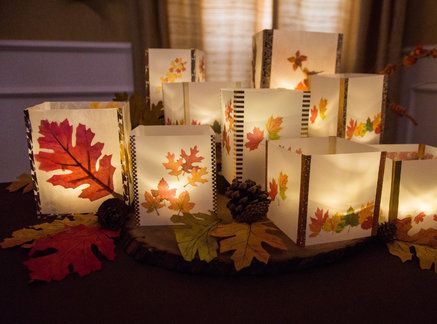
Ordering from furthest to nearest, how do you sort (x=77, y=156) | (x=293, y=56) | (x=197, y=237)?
(x=293, y=56), (x=77, y=156), (x=197, y=237)

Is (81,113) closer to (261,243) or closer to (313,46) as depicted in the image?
(261,243)

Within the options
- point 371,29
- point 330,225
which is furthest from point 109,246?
point 371,29

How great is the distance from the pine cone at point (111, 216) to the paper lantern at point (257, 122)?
29 centimetres

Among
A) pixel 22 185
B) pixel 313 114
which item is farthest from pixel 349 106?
pixel 22 185

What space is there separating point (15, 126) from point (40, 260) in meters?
1.53

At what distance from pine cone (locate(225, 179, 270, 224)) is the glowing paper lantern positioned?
1.11 feet

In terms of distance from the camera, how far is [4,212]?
924mm

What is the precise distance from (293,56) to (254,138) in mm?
423

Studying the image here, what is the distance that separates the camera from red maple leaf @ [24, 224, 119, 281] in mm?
643

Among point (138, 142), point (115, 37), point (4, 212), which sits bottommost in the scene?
point (4, 212)

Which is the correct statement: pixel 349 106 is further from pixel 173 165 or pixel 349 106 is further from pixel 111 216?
pixel 111 216

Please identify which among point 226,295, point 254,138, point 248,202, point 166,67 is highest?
point 166,67

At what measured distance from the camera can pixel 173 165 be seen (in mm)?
759

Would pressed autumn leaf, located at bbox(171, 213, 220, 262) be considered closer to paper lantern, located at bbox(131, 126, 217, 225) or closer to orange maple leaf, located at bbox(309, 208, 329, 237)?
paper lantern, located at bbox(131, 126, 217, 225)
